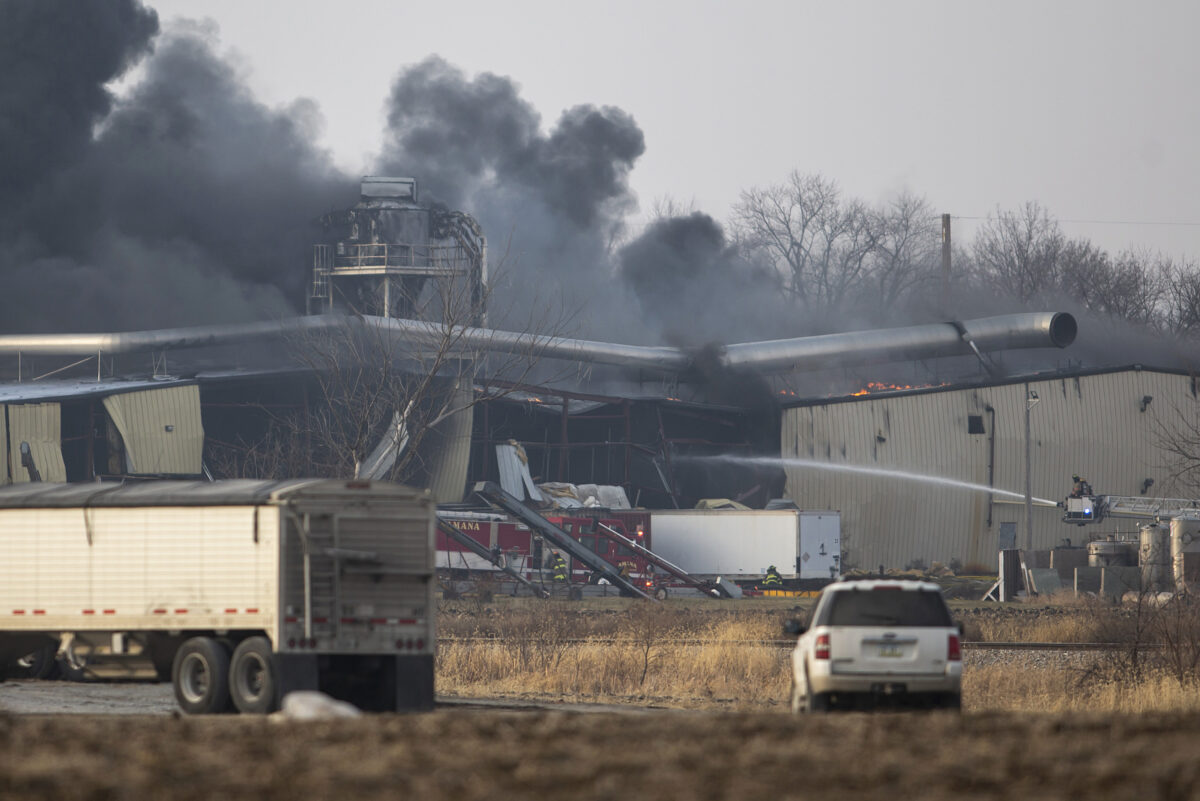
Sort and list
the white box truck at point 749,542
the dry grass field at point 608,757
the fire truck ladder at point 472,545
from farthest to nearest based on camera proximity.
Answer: the white box truck at point 749,542 < the fire truck ladder at point 472,545 < the dry grass field at point 608,757

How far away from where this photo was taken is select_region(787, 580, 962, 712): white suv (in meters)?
14.3

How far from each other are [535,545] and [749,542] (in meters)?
7.04

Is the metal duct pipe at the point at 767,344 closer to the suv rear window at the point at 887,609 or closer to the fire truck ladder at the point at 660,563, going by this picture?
the fire truck ladder at the point at 660,563

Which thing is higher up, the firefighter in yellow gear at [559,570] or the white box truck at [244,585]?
the white box truck at [244,585]

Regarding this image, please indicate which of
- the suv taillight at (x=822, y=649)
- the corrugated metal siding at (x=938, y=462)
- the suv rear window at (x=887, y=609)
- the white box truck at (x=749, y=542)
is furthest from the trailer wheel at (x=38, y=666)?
the corrugated metal siding at (x=938, y=462)

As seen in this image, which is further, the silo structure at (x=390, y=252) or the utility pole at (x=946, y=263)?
the utility pole at (x=946, y=263)

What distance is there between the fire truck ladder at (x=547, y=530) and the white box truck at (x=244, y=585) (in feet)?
98.1

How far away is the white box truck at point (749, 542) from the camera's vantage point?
47094mm

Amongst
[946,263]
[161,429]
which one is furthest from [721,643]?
[946,263]

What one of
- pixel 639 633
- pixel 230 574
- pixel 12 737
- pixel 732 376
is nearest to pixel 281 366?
pixel 732 376

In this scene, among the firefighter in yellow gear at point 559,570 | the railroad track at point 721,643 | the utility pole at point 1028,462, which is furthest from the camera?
the utility pole at point 1028,462

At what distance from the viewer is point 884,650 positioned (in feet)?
47.3

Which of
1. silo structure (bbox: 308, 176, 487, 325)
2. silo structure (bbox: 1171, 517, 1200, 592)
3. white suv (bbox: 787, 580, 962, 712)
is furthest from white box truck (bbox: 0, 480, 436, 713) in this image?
silo structure (bbox: 308, 176, 487, 325)

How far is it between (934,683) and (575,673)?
10.1m
